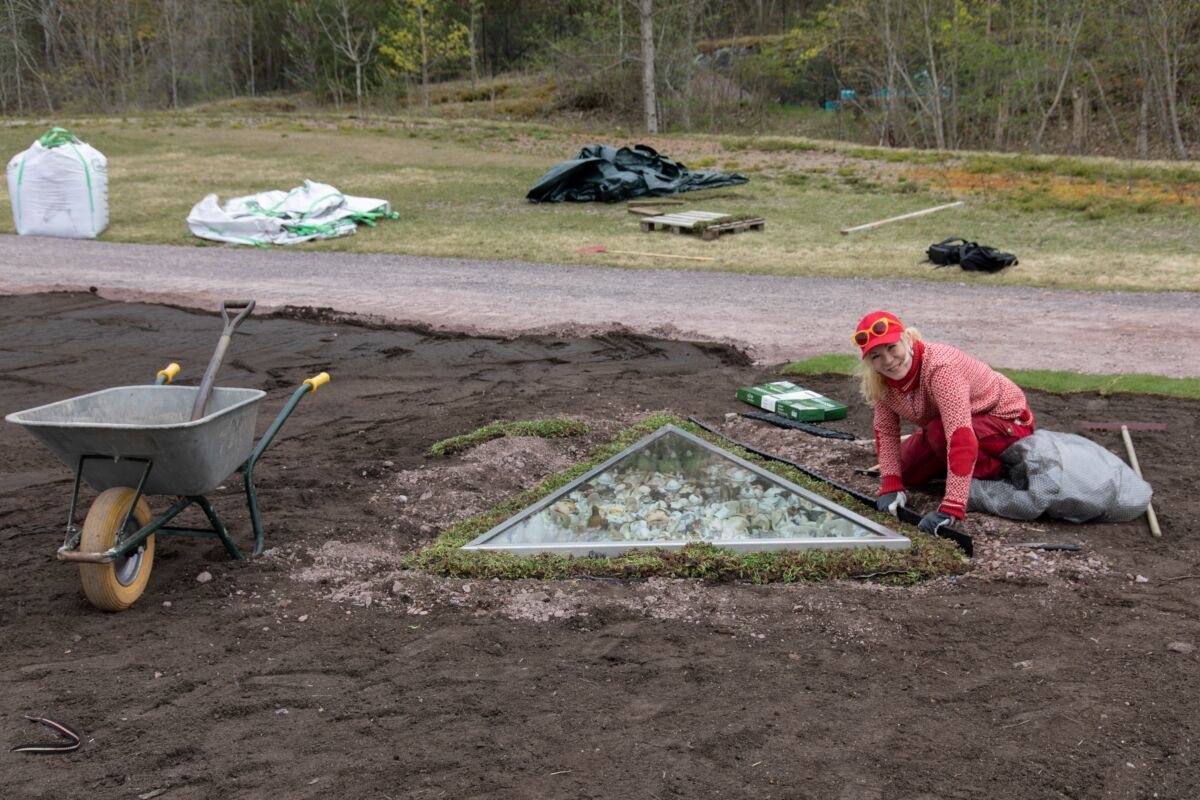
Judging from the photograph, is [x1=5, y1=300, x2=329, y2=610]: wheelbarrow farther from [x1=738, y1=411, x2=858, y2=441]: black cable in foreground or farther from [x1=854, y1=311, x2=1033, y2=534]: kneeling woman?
[x1=738, y1=411, x2=858, y2=441]: black cable in foreground

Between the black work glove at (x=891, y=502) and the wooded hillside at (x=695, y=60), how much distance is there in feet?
74.9

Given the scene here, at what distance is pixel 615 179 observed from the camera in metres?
19.0

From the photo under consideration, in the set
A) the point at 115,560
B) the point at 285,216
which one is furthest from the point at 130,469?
the point at 285,216

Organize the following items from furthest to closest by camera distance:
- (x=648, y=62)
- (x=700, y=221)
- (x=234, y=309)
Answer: (x=648, y=62) < (x=700, y=221) < (x=234, y=309)

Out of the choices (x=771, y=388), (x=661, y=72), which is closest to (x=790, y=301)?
(x=771, y=388)

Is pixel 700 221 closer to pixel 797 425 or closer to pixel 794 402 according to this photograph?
pixel 794 402

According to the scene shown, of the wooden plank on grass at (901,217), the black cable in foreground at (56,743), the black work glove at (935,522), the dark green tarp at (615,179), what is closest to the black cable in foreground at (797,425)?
the black work glove at (935,522)

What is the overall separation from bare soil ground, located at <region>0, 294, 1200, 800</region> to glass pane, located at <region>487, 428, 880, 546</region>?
16.9 inches

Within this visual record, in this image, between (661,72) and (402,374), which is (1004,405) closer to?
(402,374)

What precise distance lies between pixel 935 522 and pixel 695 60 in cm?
3549

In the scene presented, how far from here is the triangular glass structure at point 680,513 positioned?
4.97 meters

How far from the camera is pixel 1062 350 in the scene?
8.81 meters

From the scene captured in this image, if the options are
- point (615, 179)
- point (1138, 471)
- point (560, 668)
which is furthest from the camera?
point (615, 179)

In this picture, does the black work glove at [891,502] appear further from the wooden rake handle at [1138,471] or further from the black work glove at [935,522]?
the wooden rake handle at [1138,471]
